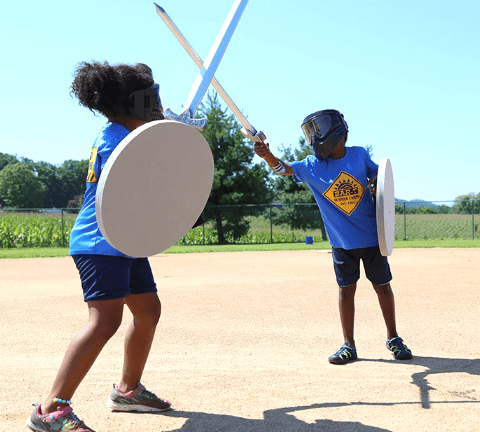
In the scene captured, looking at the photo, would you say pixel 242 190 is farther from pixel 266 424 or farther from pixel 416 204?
pixel 266 424

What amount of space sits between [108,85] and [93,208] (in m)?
0.64

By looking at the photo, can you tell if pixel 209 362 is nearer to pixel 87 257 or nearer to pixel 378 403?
pixel 378 403

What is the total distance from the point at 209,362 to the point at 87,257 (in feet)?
5.66

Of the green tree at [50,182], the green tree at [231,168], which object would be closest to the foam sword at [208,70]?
the green tree at [231,168]

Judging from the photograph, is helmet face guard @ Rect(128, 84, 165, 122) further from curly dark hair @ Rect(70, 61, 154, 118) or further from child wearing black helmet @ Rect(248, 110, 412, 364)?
child wearing black helmet @ Rect(248, 110, 412, 364)

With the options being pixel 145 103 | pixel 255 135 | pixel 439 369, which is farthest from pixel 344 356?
pixel 145 103

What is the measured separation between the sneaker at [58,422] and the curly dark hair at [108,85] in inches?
58.4

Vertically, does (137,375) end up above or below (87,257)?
below

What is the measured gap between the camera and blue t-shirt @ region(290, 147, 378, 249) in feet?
14.1

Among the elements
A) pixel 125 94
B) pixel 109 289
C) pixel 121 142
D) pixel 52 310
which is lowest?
pixel 52 310

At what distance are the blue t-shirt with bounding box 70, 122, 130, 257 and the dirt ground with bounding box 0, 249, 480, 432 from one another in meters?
0.92

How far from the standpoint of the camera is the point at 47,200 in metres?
107

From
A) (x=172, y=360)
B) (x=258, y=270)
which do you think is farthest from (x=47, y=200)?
(x=172, y=360)

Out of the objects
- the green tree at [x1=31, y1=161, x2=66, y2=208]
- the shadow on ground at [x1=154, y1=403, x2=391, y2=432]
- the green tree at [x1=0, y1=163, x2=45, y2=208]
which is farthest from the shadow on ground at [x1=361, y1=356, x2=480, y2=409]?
the green tree at [x1=31, y1=161, x2=66, y2=208]
